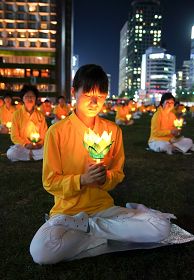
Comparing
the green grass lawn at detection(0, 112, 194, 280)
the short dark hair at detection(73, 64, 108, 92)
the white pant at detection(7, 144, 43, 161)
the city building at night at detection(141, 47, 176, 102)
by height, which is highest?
the city building at night at detection(141, 47, 176, 102)

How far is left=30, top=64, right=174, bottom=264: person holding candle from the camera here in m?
3.12

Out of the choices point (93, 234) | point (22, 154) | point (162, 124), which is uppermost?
point (162, 124)

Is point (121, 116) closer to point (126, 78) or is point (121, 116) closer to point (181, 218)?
point (181, 218)

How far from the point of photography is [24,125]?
7.91 metres

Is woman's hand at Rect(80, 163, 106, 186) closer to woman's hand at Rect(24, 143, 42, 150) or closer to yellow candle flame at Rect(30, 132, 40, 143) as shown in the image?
yellow candle flame at Rect(30, 132, 40, 143)

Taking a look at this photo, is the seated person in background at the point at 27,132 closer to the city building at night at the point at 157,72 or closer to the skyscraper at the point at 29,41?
the skyscraper at the point at 29,41

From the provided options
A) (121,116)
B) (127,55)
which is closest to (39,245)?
(121,116)

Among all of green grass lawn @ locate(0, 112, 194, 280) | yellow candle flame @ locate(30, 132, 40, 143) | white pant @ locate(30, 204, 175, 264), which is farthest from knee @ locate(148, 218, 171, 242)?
yellow candle flame @ locate(30, 132, 40, 143)

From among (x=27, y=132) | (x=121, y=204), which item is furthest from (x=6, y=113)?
(x=121, y=204)

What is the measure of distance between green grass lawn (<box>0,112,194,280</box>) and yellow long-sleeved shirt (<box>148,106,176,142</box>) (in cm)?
93

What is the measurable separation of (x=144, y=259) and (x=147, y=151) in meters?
6.56

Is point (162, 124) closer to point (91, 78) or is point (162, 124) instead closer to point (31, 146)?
point (31, 146)

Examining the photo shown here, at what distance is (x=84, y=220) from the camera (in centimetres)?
328

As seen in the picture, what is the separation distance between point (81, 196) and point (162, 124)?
6523mm
